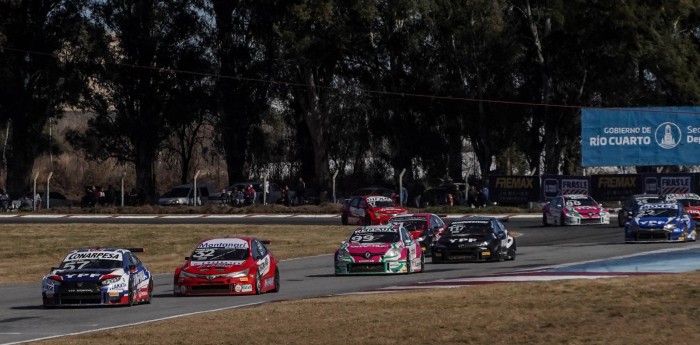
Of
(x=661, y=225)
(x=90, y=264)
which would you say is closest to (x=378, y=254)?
(x=90, y=264)

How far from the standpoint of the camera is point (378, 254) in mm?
32469

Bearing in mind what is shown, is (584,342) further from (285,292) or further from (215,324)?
(285,292)

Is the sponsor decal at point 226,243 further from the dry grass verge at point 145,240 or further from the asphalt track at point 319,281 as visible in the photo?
the dry grass verge at point 145,240

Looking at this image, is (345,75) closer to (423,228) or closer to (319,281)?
(423,228)

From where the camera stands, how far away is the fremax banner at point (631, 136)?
62812 millimetres

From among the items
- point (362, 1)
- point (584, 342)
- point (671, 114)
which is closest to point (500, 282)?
point (584, 342)

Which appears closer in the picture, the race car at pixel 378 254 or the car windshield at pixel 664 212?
the race car at pixel 378 254

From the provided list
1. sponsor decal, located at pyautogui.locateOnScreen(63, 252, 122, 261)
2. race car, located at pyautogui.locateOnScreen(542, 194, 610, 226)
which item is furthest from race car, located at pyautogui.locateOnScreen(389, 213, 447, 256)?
sponsor decal, located at pyautogui.locateOnScreen(63, 252, 122, 261)

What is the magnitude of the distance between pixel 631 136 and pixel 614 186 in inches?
143

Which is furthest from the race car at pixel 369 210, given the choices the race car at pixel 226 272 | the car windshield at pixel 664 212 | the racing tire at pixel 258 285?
the racing tire at pixel 258 285

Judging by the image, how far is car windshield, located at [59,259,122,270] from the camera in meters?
26.2

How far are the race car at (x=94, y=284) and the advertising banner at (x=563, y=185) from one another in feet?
123

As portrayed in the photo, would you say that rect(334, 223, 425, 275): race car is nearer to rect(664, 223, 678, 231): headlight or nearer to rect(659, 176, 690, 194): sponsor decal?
rect(664, 223, 678, 231): headlight

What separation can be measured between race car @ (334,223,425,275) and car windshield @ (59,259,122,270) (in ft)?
25.9
